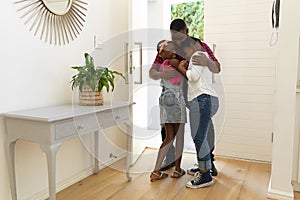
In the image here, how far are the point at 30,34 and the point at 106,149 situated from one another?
135 centimetres

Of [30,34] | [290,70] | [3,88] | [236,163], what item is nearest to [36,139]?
[3,88]

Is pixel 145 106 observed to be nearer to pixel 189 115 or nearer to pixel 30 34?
pixel 189 115

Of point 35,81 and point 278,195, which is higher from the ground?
point 35,81

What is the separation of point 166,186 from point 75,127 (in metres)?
0.99

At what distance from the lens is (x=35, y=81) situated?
6.45 ft

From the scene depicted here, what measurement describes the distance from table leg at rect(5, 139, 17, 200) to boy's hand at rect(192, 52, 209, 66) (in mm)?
1435

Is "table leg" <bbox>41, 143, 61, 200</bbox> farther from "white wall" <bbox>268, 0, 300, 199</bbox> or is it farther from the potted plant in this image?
"white wall" <bbox>268, 0, 300, 199</bbox>

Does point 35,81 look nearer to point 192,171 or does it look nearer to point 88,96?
point 88,96

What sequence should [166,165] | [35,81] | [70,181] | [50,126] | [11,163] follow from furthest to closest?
1. [166,165]
2. [70,181]
3. [35,81]
4. [11,163]
5. [50,126]

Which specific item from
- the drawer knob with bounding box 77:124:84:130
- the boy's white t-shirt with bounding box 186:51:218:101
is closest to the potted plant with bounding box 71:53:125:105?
the drawer knob with bounding box 77:124:84:130

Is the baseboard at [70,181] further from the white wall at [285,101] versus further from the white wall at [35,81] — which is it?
the white wall at [285,101]

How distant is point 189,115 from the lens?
7.48 feet

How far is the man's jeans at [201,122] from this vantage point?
221 centimetres

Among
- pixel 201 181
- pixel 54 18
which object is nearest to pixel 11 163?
pixel 54 18
